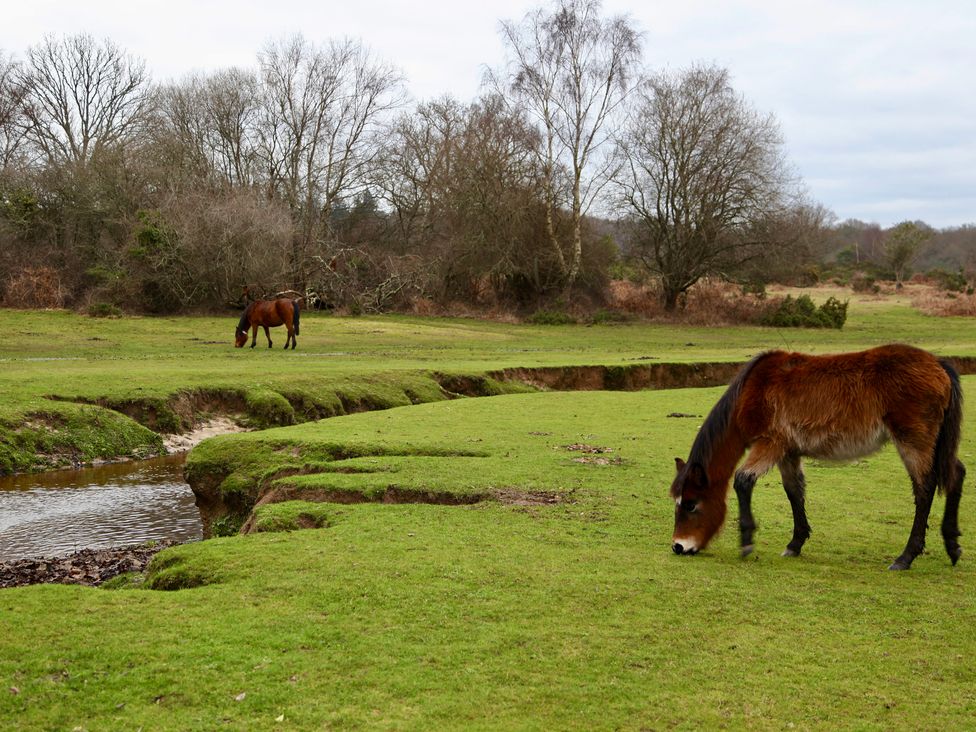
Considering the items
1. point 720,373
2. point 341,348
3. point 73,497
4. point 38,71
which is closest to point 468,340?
point 341,348

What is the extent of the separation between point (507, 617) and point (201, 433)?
42.4 ft

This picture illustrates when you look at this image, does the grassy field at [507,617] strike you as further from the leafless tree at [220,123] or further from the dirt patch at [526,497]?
the leafless tree at [220,123]

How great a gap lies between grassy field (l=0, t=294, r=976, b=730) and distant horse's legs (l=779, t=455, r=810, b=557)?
7.4 inches

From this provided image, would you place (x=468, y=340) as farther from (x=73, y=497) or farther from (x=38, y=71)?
(x=38, y=71)

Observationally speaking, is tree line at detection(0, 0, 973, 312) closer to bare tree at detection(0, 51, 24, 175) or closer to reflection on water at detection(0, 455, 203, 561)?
bare tree at detection(0, 51, 24, 175)

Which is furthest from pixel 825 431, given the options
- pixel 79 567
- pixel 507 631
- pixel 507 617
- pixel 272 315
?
pixel 272 315

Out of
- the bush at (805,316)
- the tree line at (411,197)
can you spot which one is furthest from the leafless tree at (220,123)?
the bush at (805,316)

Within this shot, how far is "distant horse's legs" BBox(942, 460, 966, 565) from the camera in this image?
24.1ft

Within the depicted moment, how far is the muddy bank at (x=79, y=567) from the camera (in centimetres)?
890

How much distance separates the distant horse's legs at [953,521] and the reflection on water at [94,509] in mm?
8320

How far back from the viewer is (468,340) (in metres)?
37.2

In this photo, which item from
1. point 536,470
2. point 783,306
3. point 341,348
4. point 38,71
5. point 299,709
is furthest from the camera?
point 38,71

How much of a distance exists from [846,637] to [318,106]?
48.8m

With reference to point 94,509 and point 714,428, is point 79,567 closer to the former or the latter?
point 94,509
